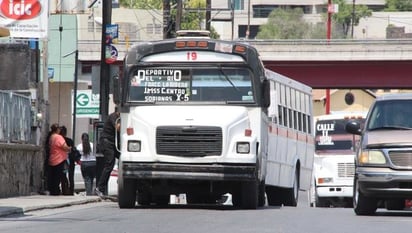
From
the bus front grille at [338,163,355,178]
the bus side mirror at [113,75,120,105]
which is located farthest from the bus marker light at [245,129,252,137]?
the bus front grille at [338,163,355,178]

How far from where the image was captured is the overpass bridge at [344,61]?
61.8 m

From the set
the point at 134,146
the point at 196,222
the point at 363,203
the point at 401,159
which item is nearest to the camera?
the point at 196,222

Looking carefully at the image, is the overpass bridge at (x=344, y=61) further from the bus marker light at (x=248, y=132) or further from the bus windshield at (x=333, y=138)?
the bus marker light at (x=248, y=132)

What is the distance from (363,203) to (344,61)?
1667 inches

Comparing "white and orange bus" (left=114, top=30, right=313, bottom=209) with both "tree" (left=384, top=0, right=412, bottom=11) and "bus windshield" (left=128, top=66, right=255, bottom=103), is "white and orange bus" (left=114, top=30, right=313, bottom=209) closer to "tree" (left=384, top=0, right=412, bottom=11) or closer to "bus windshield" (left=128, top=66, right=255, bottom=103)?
"bus windshield" (left=128, top=66, right=255, bottom=103)

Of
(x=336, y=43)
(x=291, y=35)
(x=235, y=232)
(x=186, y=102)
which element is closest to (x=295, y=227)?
(x=235, y=232)

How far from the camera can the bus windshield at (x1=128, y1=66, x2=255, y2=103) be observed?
74.0 feet

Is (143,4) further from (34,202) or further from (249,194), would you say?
(249,194)

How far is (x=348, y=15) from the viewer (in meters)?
145

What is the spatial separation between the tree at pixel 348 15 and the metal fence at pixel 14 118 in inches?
4399

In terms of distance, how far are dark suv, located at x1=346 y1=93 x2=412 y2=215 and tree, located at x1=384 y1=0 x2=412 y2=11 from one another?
141m

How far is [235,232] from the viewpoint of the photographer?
1606 centimetres

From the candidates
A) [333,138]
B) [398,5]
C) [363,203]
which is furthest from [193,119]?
[398,5]

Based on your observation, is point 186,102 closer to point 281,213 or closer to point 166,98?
point 166,98
